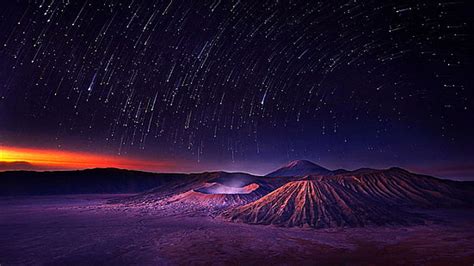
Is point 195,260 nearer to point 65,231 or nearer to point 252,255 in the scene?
point 252,255

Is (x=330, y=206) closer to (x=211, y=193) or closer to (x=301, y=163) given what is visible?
(x=211, y=193)

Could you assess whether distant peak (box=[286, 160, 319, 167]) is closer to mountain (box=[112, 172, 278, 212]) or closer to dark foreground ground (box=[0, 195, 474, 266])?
mountain (box=[112, 172, 278, 212])

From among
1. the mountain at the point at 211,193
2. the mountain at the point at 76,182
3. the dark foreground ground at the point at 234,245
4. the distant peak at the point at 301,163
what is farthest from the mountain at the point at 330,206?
the distant peak at the point at 301,163

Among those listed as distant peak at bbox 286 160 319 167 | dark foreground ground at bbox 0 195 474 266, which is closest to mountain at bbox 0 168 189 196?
distant peak at bbox 286 160 319 167

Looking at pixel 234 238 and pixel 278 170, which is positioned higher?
pixel 278 170

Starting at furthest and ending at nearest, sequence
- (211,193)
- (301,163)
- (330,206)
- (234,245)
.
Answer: (301,163), (211,193), (330,206), (234,245)

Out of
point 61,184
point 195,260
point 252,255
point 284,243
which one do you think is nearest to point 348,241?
point 284,243

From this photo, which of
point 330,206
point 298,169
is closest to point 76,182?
point 298,169
